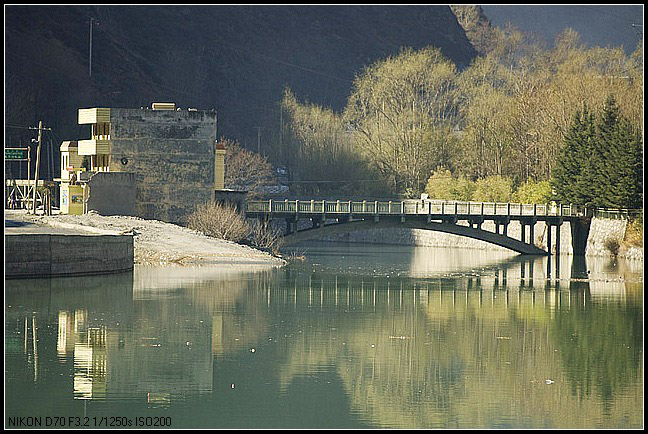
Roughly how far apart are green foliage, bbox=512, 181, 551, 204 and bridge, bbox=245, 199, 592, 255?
2707mm

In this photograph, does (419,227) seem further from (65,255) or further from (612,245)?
(65,255)

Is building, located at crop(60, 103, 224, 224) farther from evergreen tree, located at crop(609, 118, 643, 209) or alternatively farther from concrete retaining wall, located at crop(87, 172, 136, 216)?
evergreen tree, located at crop(609, 118, 643, 209)

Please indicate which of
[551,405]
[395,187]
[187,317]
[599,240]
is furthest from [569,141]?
[551,405]

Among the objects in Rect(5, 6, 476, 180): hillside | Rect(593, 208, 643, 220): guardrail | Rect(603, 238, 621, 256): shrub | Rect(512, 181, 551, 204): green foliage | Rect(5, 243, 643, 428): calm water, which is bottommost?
Rect(5, 243, 643, 428): calm water

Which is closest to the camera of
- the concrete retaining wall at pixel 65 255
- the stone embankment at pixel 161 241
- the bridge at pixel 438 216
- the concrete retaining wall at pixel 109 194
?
the concrete retaining wall at pixel 65 255

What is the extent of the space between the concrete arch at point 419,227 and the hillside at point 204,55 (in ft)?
130

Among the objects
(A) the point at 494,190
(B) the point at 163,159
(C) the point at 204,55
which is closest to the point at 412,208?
(A) the point at 494,190

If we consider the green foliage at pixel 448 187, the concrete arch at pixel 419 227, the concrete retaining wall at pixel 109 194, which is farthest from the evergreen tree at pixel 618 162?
the concrete retaining wall at pixel 109 194

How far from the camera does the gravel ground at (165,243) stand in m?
58.4

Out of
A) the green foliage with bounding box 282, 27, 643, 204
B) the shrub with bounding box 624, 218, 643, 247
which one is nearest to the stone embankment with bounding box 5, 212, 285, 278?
the shrub with bounding box 624, 218, 643, 247

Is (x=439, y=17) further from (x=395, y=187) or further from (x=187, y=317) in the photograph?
(x=187, y=317)

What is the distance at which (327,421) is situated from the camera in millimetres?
24438

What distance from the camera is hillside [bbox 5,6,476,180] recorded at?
119000 mm

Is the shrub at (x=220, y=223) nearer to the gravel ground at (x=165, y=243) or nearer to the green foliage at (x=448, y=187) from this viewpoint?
the gravel ground at (x=165, y=243)
